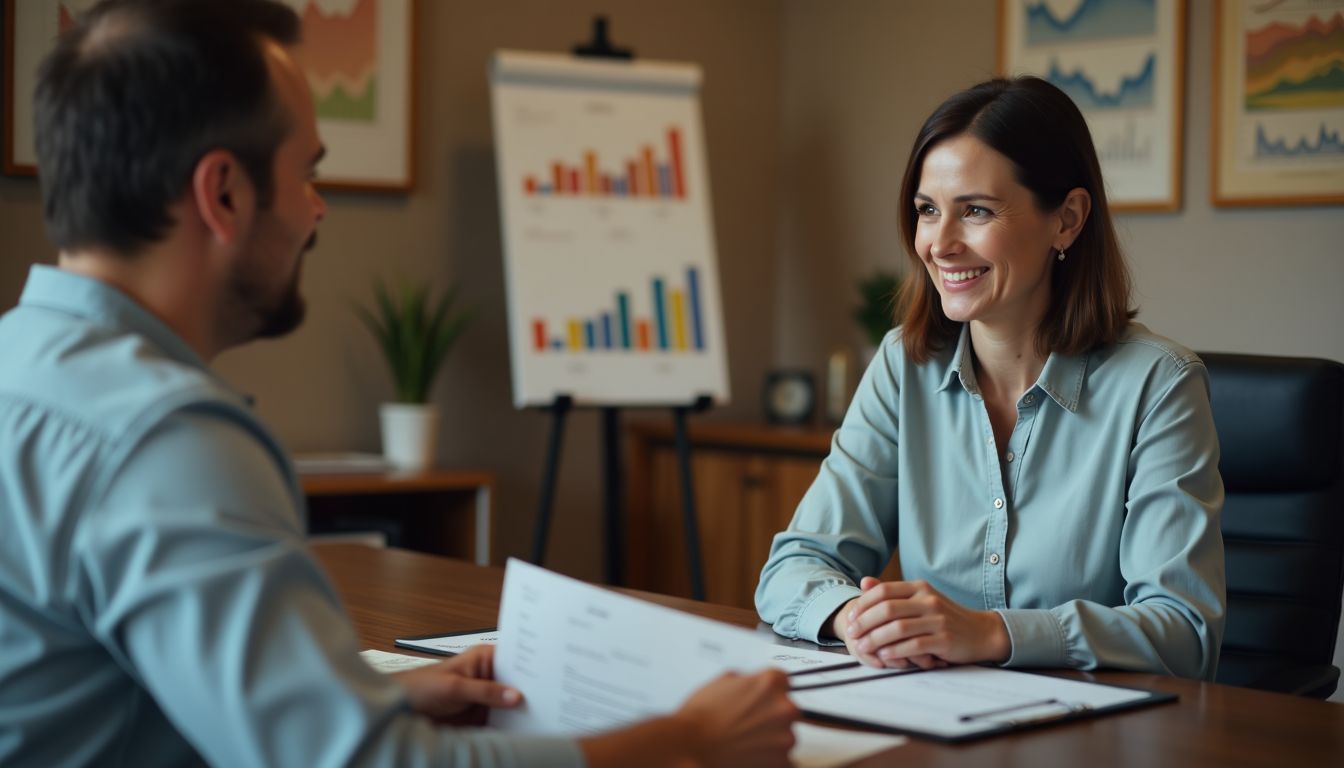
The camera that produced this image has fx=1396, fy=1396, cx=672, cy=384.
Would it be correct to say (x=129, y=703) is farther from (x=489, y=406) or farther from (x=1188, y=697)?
(x=489, y=406)

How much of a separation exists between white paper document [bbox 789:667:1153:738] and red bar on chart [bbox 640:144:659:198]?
286cm

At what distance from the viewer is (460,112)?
4371 mm

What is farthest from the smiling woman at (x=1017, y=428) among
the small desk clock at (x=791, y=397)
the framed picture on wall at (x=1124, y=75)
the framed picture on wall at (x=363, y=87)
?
the small desk clock at (x=791, y=397)

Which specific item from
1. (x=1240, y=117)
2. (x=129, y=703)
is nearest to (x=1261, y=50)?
(x=1240, y=117)

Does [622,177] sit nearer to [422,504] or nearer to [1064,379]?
[422,504]

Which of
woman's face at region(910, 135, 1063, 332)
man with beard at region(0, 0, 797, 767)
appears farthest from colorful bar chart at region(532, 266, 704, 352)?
man with beard at region(0, 0, 797, 767)

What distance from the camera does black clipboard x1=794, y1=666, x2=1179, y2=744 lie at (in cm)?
120

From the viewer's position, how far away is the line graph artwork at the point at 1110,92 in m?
4.15

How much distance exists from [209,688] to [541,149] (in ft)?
11.0

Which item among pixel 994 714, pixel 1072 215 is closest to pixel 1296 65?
pixel 1072 215

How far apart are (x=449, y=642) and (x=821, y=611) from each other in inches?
17.2

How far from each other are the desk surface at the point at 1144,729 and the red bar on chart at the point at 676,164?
257 centimetres

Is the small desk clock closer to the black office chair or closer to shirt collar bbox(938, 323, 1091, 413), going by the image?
the black office chair

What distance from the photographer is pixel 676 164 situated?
13.9 ft
